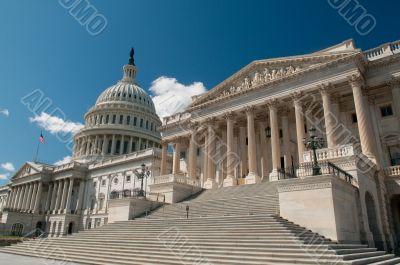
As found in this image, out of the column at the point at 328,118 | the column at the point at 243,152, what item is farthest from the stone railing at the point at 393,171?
the column at the point at 243,152

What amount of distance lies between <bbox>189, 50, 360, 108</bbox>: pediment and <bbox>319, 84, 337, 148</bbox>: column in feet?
8.11

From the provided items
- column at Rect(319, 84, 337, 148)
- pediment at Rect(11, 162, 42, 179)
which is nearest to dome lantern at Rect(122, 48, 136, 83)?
pediment at Rect(11, 162, 42, 179)

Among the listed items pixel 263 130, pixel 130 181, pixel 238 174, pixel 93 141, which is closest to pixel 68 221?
pixel 130 181

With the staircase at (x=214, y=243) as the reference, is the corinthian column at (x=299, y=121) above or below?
above

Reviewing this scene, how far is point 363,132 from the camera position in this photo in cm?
2700

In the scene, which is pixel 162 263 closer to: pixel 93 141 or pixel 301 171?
pixel 301 171

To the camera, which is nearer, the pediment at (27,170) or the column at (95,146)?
the pediment at (27,170)

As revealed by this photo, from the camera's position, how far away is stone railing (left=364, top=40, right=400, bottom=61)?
97.2 feet

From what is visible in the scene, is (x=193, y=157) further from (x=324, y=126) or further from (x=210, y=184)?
(x=324, y=126)

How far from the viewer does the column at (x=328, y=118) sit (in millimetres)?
27869

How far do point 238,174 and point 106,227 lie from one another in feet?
65.2

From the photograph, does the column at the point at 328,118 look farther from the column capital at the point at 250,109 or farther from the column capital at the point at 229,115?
the column capital at the point at 229,115

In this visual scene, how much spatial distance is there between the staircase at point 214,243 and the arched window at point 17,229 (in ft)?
171

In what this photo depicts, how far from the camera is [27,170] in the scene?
87500 millimetres
